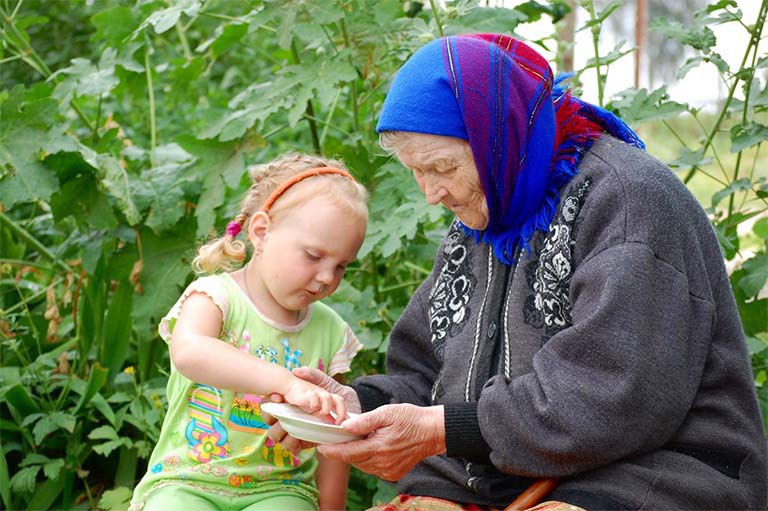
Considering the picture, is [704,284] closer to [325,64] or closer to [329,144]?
[325,64]

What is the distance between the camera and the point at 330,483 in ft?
9.09

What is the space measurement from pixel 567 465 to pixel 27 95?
252 cm

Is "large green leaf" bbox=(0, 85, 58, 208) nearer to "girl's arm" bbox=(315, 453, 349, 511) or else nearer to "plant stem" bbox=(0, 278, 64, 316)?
"plant stem" bbox=(0, 278, 64, 316)

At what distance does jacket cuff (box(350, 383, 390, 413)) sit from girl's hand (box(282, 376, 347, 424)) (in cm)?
29

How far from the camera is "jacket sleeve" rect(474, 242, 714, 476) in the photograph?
2.03 metres

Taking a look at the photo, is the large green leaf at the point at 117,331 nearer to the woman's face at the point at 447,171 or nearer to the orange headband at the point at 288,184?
the orange headband at the point at 288,184

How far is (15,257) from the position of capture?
4125 mm

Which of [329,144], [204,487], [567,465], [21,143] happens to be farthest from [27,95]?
[567,465]

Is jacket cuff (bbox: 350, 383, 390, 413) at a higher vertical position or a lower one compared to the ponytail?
lower

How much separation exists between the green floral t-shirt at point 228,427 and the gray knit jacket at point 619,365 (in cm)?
52

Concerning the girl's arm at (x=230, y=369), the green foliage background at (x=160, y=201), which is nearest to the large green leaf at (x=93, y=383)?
the green foliage background at (x=160, y=201)

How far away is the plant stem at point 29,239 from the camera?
3.78 metres

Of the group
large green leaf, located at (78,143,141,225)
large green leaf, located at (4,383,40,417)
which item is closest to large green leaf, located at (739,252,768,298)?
large green leaf, located at (78,143,141,225)

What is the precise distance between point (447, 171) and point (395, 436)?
608 millimetres
